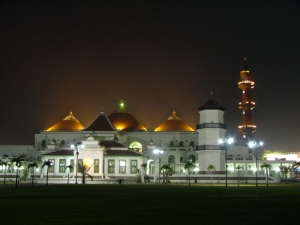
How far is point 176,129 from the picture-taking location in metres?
101

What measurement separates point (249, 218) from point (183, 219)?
246 centimetres

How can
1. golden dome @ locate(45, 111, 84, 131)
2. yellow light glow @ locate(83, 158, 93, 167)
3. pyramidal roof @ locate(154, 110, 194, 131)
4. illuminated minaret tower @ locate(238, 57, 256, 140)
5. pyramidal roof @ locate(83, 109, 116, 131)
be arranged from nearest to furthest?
yellow light glow @ locate(83, 158, 93, 167) < pyramidal roof @ locate(83, 109, 116, 131) < pyramidal roof @ locate(154, 110, 194, 131) < golden dome @ locate(45, 111, 84, 131) < illuminated minaret tower @ locate(238, 57, 256, 140)

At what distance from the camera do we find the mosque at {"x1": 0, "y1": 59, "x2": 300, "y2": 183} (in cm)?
7844

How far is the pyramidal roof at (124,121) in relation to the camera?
101 metres

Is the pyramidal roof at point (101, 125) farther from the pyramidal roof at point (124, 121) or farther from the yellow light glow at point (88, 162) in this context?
the yellow light glow at point (88, 162)

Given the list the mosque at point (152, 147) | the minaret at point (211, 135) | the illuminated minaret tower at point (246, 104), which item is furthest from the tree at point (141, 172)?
the illuminated minaret tower at point (246, 104)

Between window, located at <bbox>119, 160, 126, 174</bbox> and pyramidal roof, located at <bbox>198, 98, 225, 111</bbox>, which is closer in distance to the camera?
window, located at <bbox>119, 160, 126, 174</bbox>

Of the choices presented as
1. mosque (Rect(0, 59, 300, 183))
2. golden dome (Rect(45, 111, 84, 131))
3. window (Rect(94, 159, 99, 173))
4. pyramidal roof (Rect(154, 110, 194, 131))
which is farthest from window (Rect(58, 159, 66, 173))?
pyramidal roof (Rect(154, 110, 194, 131))

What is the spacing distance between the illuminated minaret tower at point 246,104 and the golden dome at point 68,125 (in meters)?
35.8

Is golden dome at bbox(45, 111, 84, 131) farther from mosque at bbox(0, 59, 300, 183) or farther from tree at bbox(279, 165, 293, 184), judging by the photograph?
tree at bbox(279, 165, 293, 184)

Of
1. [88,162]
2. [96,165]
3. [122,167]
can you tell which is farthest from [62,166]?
[122,167]

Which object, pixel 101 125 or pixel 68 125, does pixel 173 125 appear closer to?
pixel 101 125

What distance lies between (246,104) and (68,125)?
129 feet

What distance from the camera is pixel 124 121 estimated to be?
103750mm
